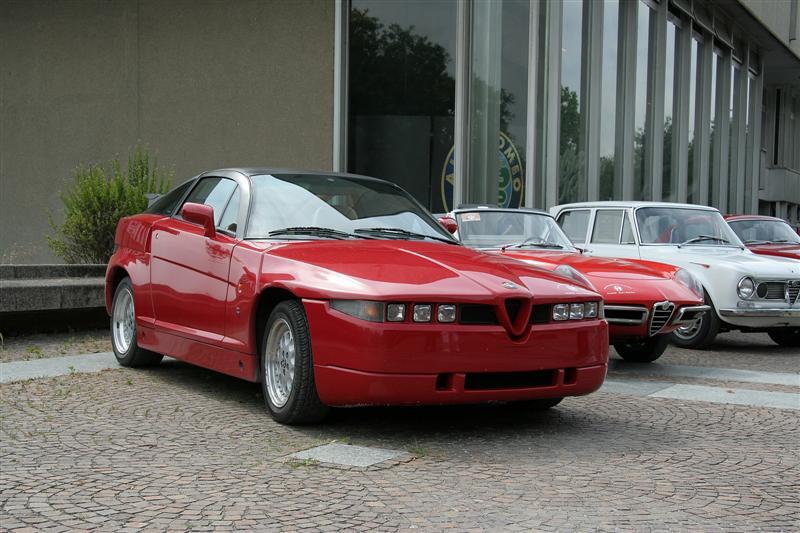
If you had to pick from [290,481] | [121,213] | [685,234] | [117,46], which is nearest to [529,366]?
[290,481]

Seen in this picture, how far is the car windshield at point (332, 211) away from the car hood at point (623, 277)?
207cm

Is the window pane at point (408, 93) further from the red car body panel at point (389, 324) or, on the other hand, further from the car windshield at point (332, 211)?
the red car body panel at point (389, 324)

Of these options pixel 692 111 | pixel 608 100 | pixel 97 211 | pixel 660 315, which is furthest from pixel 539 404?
pixel 692 111

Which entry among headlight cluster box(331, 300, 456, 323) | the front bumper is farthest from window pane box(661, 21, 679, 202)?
headlight cluster box(331, 300, 456, 323)

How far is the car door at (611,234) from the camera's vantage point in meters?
10.9

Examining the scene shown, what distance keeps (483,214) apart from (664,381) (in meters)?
2.58

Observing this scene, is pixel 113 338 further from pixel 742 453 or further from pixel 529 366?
pixel 742 453

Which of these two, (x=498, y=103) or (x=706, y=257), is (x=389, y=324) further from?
(x=498, y=103)

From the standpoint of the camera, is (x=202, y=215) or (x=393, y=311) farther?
(x=202, y=215)

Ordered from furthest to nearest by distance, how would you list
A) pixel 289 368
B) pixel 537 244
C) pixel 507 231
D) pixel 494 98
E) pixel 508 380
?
1. pixel 494 98
2. pixel 507 231
3. pixel 537 244
4. pixel 289 368
5. pixel 508 380

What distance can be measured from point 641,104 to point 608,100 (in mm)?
2568

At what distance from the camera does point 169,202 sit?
7707 mm

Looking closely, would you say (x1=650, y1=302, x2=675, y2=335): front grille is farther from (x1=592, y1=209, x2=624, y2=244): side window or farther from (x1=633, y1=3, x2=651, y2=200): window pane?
(x1=633, y1=3, x2=651, y2=200): window pane

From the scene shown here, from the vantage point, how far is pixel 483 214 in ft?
32.1
